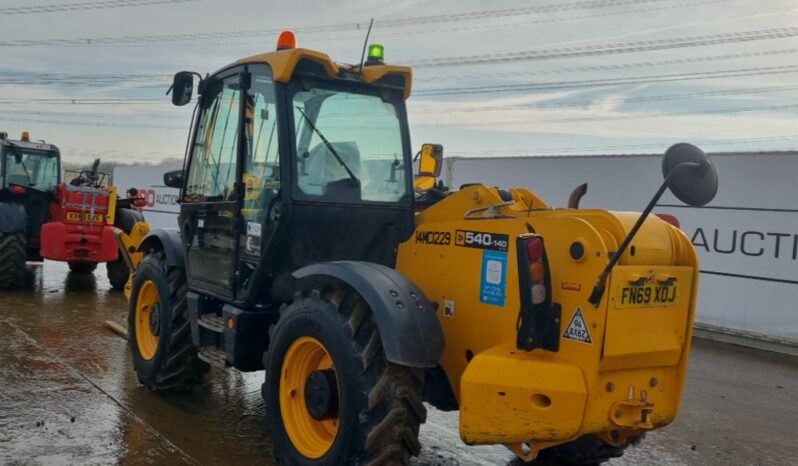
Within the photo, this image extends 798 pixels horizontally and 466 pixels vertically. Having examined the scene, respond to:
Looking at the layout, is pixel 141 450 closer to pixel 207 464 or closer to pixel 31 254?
pixel 207 464

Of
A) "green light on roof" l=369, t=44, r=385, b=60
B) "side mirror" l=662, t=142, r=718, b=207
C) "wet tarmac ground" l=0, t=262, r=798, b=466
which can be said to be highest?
"green light on roof" l=369, t=44, r=385, b=60

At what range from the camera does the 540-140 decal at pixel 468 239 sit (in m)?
3.89

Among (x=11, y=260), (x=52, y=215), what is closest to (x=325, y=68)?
(x=11, y=260)

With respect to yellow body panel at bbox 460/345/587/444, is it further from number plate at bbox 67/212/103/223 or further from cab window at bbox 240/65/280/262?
number plate at bbox 67/212/103/223

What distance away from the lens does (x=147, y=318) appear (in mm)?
6395

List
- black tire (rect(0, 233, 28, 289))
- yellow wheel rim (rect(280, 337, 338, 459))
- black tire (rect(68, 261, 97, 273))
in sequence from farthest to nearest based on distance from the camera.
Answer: black tire (rect(68, 261, 97, 273)), black tire (rect(0, 233, 28, 289)), yellow wheel rim (rect(280, 337, 338, 459))

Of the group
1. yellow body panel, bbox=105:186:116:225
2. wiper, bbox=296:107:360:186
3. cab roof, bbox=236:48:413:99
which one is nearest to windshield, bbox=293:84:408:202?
wiper, bbox=296:107:360:186

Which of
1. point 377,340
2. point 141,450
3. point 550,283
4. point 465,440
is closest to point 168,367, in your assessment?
point 141,450

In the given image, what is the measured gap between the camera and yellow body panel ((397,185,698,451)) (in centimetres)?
345

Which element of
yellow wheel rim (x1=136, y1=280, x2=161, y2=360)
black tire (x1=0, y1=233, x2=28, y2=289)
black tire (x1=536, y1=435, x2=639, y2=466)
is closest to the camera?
black tire (x1=536, y1=435, x2=639, y2=466)

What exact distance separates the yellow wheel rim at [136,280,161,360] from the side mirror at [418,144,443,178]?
2389 mm

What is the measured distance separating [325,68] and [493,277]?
70.2 inches

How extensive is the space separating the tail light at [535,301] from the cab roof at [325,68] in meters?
1.82

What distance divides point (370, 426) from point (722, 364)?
5.88m
